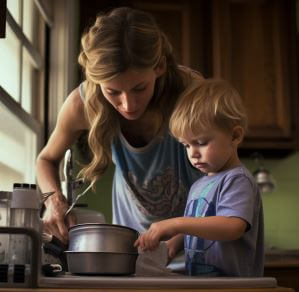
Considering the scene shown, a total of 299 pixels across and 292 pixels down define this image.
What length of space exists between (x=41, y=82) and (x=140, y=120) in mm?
1143

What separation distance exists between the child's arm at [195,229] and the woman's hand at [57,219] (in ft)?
0.93

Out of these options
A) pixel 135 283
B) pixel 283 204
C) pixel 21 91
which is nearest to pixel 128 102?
pixel 135 283

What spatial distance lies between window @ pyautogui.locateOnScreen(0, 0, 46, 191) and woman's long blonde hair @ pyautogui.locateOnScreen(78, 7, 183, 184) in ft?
1.46

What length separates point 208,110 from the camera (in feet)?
3.85

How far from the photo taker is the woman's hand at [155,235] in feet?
3.23

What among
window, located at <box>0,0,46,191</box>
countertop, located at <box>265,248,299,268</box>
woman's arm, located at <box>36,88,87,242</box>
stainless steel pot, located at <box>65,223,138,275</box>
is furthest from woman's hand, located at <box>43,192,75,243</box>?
countertop, located at <box>265,248,299,268</box>

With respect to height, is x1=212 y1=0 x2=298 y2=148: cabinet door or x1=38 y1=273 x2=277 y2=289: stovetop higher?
x1=212 y1=0 x2=298 y2=148: cabinet door

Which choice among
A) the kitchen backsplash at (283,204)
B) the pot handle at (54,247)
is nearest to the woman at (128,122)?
the pot handle at (54,247)

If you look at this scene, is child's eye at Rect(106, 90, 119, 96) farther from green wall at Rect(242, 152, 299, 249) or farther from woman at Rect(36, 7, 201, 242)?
green wall at Rect(242, 152, 299, 249)

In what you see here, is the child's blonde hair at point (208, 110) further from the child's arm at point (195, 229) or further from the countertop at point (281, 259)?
the countertop at point (281, 259)

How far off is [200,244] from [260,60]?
219 cm

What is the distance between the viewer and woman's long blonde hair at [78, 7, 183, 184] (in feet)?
4.23

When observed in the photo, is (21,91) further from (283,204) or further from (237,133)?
(283,204)

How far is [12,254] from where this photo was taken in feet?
2.95
